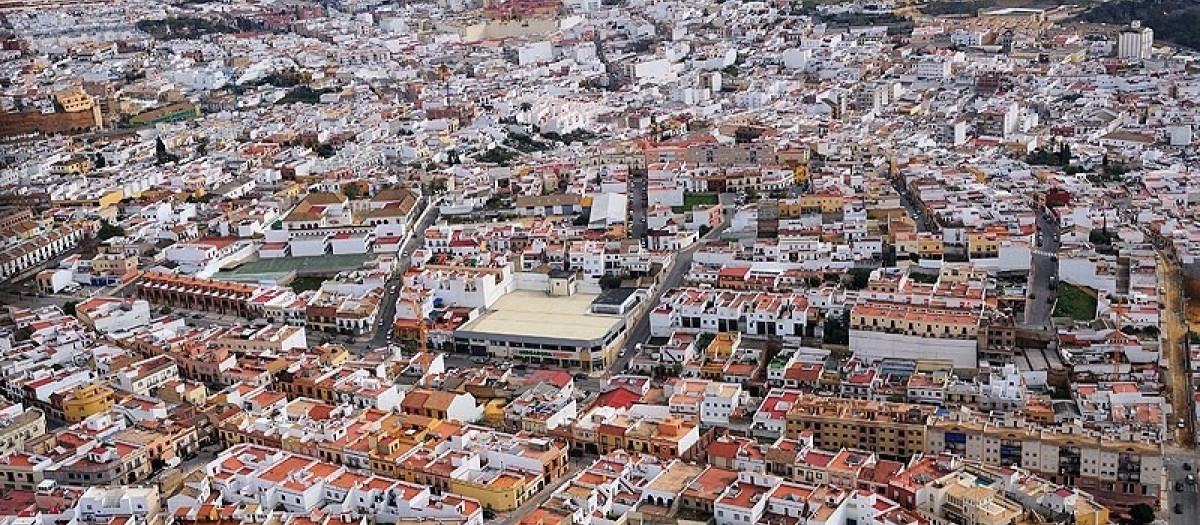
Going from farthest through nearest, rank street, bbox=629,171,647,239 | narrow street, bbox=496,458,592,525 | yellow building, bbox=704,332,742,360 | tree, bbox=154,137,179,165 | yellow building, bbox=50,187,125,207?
1. tree, bbox=154,137,179,165
2. yellow building, bbox=50,187,125,207
3. street, bbox=629,171,647,239
4. yellow building, bbox=704,332,742,360
5. narrow street, bbox=496,458,592,525

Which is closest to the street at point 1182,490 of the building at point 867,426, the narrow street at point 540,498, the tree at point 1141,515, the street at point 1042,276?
the tree at point 1141,515

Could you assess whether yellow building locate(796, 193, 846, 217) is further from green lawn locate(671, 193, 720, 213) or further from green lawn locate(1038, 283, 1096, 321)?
green lawn locate(1038, 283, 1096, 321)

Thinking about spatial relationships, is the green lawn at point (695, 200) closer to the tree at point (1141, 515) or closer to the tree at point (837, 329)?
the tree at point (837, 329)

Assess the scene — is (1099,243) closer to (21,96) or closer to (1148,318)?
(1148,318)

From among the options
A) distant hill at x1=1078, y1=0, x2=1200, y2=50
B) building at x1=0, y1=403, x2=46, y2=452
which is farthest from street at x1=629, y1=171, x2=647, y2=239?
distant hill at x1=1078, y1=0, x2=1200, y2=50

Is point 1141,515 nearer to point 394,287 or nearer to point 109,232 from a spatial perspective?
point 394,287

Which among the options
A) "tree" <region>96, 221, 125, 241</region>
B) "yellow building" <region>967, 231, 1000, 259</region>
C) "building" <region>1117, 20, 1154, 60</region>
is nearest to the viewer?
"yellow building" <region>967, 231, 1000, 259</region>
